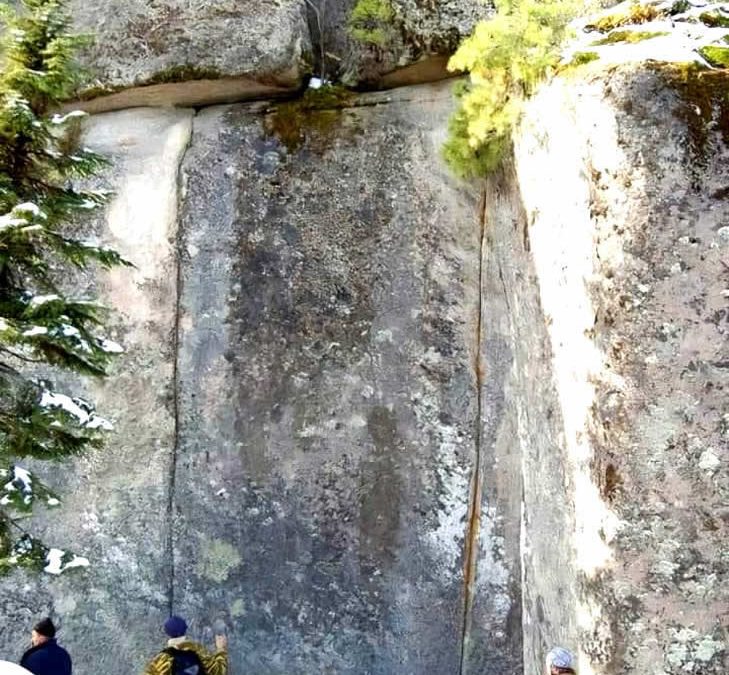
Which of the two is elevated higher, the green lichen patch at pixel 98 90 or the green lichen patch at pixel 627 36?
the green lichen patch at pixel 98 90

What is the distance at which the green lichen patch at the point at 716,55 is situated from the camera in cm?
438

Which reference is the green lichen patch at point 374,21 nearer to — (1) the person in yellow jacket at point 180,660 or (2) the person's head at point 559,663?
(1) the person in yellow jacket at point 180,660

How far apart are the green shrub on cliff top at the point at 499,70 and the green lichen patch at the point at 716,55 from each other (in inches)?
31.2

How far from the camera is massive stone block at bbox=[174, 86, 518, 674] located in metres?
6.38

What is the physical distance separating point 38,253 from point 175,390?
7.50 ft

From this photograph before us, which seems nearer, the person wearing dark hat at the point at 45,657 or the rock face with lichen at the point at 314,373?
the person wearing dark hat at the point at 45,657

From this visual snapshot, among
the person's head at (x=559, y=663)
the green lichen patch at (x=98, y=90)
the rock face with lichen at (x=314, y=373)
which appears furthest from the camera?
the green lichen patch at (x=98, y=90)

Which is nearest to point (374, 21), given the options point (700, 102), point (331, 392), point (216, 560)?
point (331, 392)

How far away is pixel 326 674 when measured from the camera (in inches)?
248

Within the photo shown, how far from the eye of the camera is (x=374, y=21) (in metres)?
7.13

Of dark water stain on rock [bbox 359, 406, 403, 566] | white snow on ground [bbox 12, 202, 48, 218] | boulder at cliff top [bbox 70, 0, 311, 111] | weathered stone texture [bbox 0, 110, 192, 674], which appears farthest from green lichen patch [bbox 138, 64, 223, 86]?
white snow on ground [bbox 12, 202, 48, 218]

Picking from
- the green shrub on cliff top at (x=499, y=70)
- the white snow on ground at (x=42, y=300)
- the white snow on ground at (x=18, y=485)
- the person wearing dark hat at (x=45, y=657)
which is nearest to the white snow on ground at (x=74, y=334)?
the white snow on ground at (x=42, y=300)

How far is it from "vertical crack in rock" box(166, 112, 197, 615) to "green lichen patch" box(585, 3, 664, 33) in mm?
3518

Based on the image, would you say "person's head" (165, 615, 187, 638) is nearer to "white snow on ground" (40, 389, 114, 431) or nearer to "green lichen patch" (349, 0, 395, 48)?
"white snow on ground" (40, 389, 114, 431)
